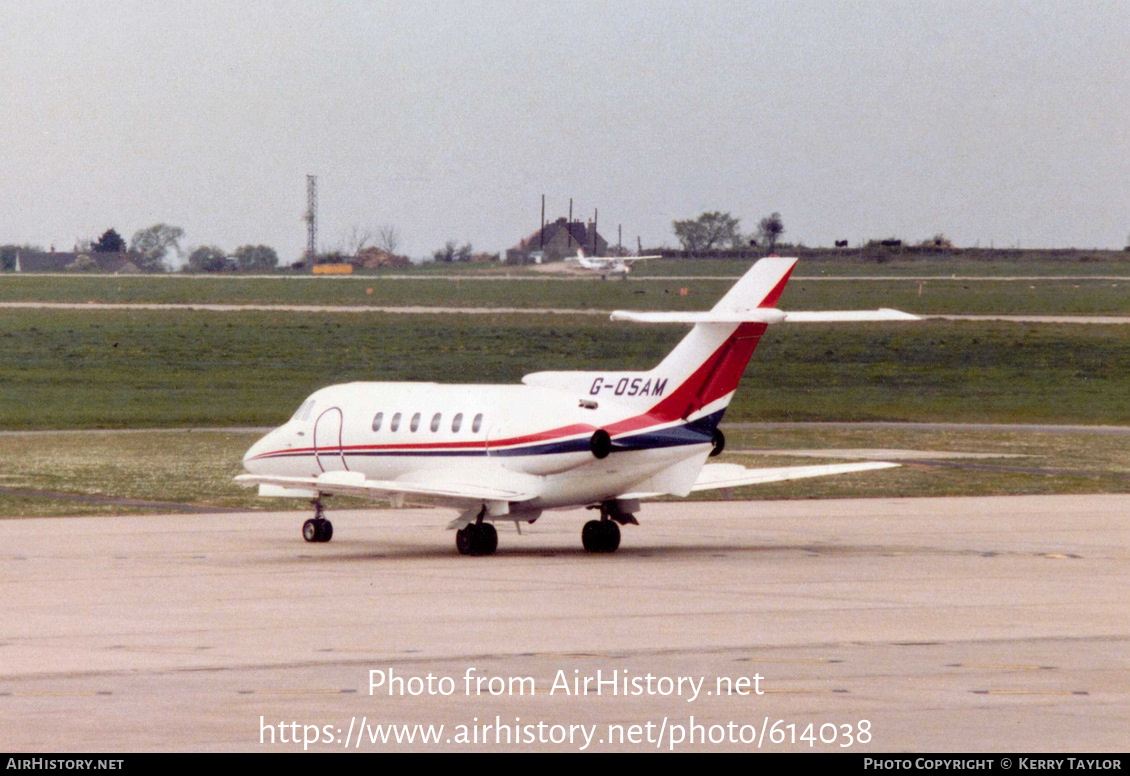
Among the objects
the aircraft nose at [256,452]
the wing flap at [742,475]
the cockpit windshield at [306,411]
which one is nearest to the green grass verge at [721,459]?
the aircraft nose at [256,452]

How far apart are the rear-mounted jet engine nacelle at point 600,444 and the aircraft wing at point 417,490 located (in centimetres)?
164

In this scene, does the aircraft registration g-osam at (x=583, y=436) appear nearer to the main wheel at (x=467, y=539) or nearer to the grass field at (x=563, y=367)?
the main wheel at (x=467, y=539)

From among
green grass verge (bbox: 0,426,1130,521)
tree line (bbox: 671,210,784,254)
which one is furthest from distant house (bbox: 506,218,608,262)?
green grass verge (bbox: 0,426,1130,521)

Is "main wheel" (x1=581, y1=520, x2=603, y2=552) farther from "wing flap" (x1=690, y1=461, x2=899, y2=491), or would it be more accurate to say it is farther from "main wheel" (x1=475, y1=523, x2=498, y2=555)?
"wing flap" (x1=690, y1=461, x2=899, y2=491)

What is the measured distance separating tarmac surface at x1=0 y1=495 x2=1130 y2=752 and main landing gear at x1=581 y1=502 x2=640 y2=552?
0.40 metres

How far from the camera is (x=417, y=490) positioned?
94.1 feet

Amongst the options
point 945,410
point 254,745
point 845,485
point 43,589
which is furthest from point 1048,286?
point 254,745

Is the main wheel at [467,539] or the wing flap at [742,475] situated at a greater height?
the wing flap at [742,475]

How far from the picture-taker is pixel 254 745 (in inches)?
566

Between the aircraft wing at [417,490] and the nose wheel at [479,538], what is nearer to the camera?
the aircraft wing at [417,490]

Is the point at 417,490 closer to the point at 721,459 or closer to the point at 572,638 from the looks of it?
the point at 572,638

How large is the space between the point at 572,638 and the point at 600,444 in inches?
309

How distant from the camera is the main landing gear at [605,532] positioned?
2986 centimetres

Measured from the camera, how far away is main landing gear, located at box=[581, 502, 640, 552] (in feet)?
98.0
